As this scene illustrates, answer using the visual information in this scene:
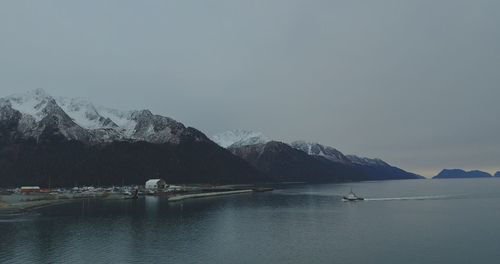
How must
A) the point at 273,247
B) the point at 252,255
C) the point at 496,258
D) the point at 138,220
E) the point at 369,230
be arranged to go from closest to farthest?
the point at 496,258 → the point at 252,255 → the point at 273,247 → the point at 369,230 → the point at 138,220

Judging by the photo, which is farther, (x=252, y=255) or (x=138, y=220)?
(x=138, y=220)

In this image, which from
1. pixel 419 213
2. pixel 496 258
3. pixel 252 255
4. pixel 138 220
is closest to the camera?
pixel 496 258

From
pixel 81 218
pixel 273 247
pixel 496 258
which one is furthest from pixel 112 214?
pixel 496 258

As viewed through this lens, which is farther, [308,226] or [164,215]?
[164,215]

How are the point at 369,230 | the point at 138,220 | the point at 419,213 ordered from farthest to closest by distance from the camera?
the point at 419,213, the point at 138,220, the point at 369,230

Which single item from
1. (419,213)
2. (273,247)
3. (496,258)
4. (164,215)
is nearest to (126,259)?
(273,247)

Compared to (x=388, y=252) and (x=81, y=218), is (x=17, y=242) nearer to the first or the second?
(x=81, y=218)

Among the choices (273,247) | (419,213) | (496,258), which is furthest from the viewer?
(419,213)

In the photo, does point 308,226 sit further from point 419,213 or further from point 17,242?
point 17,242

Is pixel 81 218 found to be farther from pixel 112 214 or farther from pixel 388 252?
pixel 388 252
